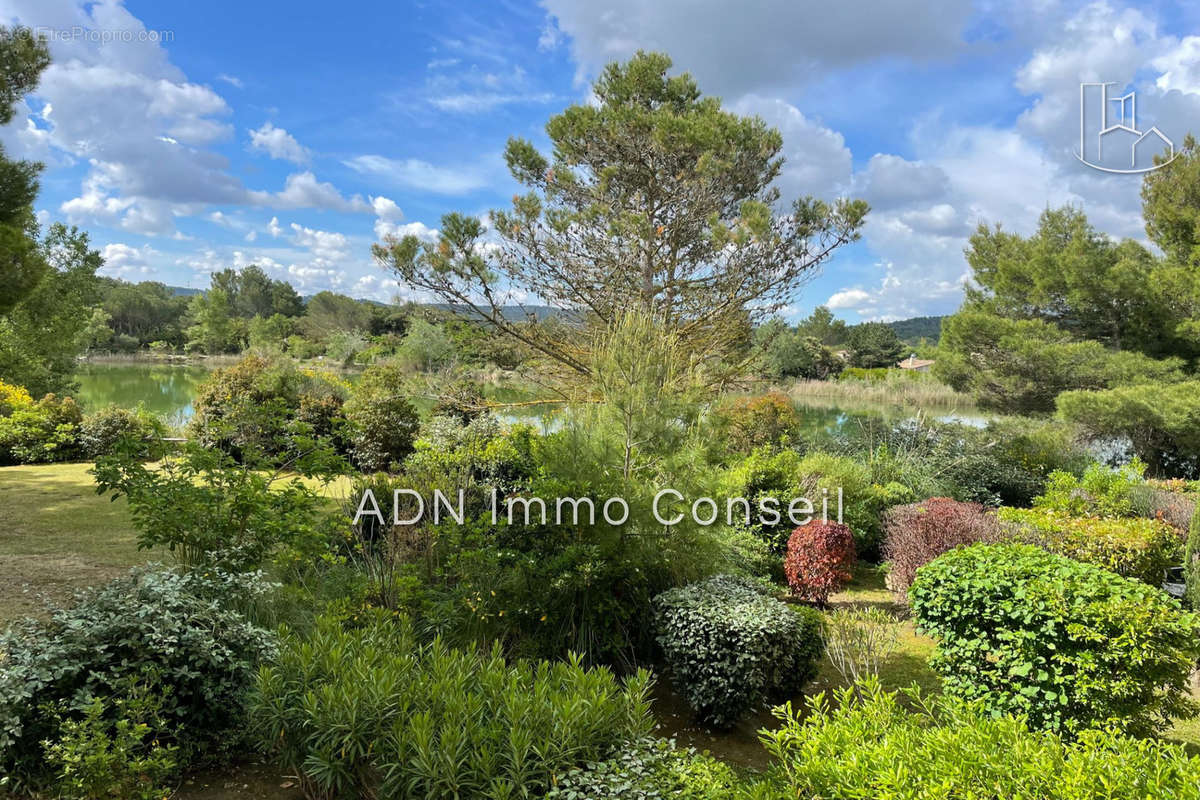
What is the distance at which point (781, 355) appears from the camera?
99.9 ft

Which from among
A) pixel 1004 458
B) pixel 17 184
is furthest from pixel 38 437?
pixel 1004 458

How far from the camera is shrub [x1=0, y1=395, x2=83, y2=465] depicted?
9.93 metres

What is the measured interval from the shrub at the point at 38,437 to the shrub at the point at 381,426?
4747 millimetres

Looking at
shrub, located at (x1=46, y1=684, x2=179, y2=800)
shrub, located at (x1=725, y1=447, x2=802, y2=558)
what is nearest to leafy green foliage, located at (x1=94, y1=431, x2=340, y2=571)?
shrub, located at (x1=46, y1=684, x2=179, y2=800)

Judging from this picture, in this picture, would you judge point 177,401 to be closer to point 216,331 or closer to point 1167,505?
point 216,331

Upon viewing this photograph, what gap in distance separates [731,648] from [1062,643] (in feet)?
5.40

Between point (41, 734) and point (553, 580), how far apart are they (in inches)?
93.4

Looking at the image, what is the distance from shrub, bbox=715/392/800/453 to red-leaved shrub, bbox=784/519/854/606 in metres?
4.80

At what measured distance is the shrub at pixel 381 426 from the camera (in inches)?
390

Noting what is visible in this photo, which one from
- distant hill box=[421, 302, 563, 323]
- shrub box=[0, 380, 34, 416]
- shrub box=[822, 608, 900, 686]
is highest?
distant hill box=[421, 302, 563, 323]

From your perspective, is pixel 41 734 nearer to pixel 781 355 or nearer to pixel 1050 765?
pixel 1050 765

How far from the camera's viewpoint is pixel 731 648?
11.2 feet

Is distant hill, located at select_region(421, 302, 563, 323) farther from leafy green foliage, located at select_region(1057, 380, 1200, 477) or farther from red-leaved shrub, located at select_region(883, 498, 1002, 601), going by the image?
leafy green foliage, located at select_region(1057, 380, 1200, 477)

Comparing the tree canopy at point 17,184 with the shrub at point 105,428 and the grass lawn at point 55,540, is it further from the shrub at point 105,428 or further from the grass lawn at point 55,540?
the shrub at point 105,428
